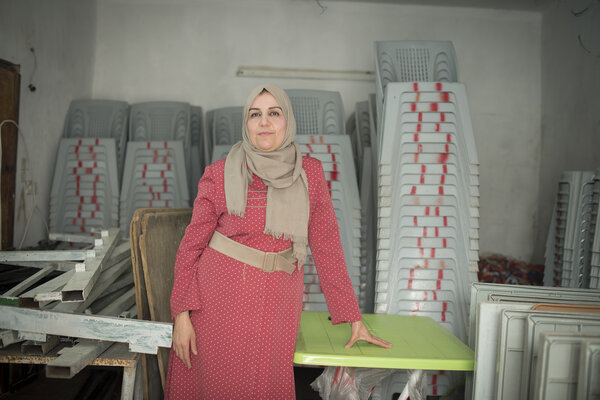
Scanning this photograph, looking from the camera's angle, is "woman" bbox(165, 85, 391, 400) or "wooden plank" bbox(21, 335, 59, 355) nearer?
"woman" bbox(165, 85, 391, 400)

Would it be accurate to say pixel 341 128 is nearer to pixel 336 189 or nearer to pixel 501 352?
pixel 336 189

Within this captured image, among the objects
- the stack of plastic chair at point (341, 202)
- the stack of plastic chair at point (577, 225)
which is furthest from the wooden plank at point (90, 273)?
the stack of plastic chair at point (577, 225)

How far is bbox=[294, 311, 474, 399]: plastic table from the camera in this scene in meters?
1.55

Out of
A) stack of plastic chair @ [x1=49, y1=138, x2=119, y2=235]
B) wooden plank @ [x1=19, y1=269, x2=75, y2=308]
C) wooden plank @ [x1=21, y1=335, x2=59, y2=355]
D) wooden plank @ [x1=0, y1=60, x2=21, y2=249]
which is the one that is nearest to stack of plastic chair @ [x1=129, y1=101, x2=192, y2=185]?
stack of plastic chair @ [x1=49, y1=138, x2=119, y2=235]

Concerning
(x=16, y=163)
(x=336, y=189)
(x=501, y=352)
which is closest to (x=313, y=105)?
(x=336, y=189)

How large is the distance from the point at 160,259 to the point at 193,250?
1.72ft

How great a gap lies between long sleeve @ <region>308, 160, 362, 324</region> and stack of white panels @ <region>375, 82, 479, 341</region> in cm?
84

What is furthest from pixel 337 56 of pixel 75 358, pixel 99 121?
pixel 75 358

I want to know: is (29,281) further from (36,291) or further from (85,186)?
(85,186)

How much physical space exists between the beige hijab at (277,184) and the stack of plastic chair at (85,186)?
245 centimetres

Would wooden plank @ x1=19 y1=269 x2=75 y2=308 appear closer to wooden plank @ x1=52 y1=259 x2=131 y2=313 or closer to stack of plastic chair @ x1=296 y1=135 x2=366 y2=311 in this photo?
wooden plank @ x1=52 y1=259 x2=131 y2=313

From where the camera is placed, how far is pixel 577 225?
299 cm

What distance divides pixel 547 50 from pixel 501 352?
13.3ft

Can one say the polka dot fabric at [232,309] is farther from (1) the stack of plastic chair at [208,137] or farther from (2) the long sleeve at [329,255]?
(1) the stack of plastic chair at [208,137]
